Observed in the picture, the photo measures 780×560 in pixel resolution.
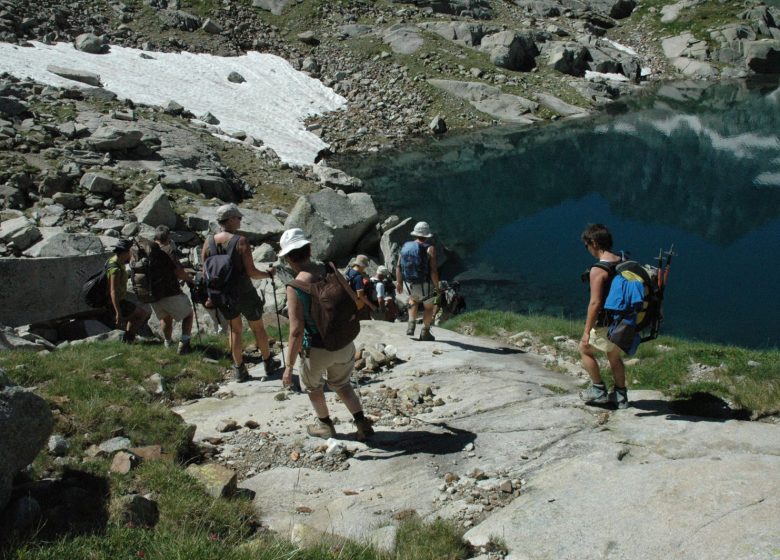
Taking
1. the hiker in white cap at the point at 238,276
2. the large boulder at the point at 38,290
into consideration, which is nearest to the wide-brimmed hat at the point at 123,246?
the hiker in white cap at the point at 238,276

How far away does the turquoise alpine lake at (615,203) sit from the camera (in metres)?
24.9

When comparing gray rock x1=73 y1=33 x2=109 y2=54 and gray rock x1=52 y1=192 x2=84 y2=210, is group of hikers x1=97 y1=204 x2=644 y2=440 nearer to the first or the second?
gray rock x1=52 y1=192 x2=84 y2=210

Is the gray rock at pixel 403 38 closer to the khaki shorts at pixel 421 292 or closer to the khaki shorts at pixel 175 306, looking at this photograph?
the khaki shorts at pixel 421 292

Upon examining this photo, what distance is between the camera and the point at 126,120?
33.4 meters

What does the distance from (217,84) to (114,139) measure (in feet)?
80.9

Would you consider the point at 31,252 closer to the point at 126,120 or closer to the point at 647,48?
the point at 126,120

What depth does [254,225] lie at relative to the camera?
86.3 feet

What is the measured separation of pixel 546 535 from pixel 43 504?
14.7 ft

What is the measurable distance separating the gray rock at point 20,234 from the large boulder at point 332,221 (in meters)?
9.51

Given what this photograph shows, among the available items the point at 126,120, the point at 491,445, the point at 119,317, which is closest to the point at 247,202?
the point at 126,120

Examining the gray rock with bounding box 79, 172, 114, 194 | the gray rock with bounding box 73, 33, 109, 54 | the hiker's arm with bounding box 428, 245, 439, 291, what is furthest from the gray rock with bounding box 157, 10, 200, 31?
the hiker's arm with bounding box 428, 245, 439, 291

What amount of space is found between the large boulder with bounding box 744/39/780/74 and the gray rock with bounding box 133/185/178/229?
76750 millimetres

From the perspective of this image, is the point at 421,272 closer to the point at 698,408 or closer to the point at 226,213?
the point at 226,213

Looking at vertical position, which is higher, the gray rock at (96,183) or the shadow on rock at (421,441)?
the gray rock at (96,183)
